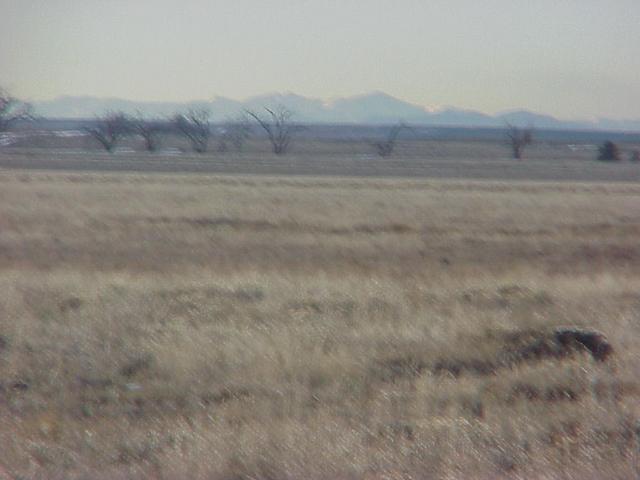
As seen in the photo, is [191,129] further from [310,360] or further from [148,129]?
[310,360]

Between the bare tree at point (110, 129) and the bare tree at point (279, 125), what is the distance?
1611 centimetres

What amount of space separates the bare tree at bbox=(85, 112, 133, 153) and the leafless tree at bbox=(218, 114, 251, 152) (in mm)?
11141

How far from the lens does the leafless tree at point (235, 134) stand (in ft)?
404

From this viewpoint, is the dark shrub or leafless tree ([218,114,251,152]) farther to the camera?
leafless tree ([218,114,251,152])

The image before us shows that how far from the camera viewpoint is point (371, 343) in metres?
12.9

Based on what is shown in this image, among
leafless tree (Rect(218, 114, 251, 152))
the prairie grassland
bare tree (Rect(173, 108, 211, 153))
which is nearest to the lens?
the prairie grassland

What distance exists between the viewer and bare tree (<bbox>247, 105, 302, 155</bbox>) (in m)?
115

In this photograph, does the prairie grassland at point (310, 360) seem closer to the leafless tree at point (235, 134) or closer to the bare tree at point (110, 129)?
the bare tree at point (110, 129)

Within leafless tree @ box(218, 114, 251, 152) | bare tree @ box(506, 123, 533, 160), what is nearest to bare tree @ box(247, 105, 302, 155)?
leafless tree @ box(218, 114, 251, 152)

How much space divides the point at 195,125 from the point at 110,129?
14463 millimetres

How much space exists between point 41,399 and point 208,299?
225 inches

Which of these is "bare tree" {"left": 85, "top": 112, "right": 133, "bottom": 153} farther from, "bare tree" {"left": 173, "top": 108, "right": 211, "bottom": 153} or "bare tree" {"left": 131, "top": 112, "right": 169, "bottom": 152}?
"bare tree" {"left": 173, "top": 108, "right": 211, "bottom": 153}

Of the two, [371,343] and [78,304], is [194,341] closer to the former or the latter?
[371,343]

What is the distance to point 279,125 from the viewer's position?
119 m
